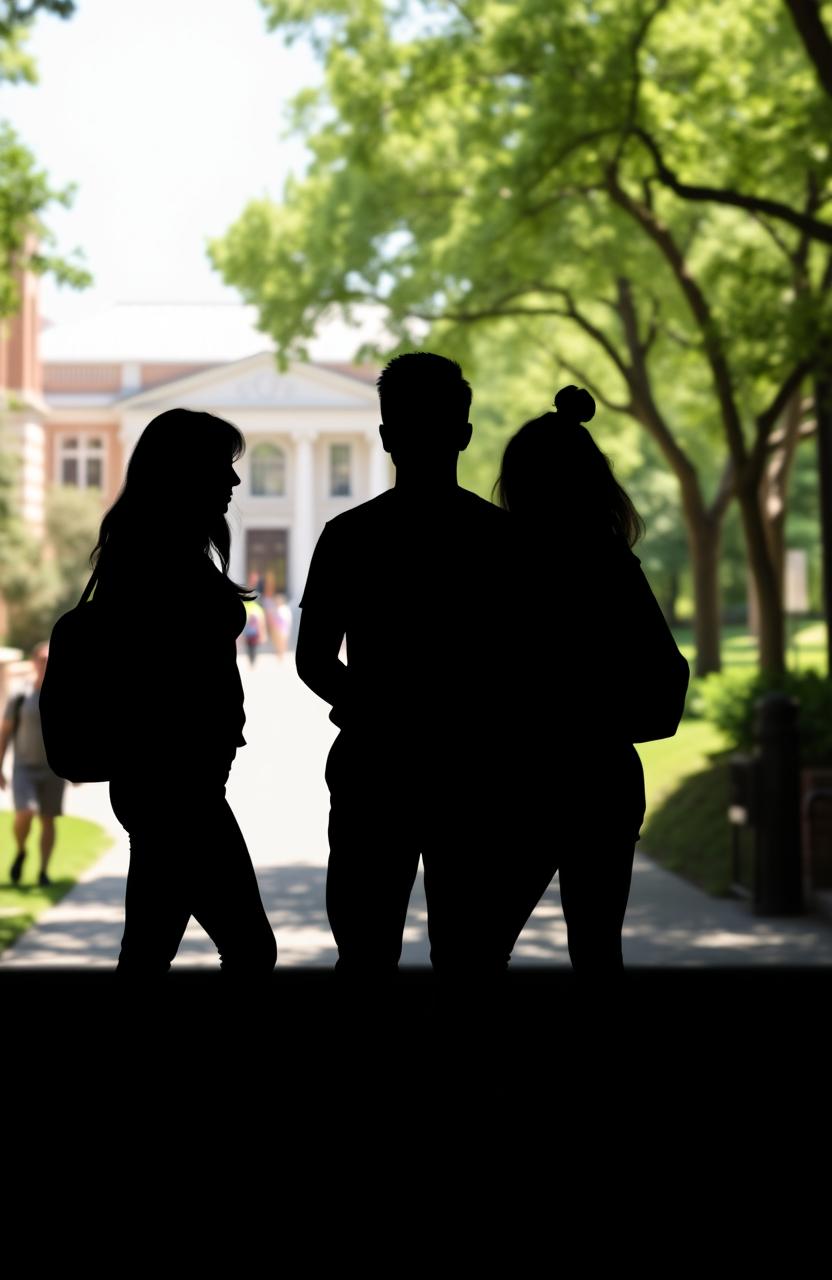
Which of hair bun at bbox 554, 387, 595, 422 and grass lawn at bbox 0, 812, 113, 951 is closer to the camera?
hair bun at bbox 554, 387, 595, 422

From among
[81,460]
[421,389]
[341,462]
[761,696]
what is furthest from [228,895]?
[341,462]

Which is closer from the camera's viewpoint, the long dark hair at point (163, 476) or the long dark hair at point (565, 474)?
the long dark hair at point (163, 476)

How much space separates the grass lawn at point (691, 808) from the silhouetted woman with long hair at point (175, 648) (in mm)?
12619

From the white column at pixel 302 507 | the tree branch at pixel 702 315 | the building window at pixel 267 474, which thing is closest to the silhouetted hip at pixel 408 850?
the tree branch at pixel 702 315

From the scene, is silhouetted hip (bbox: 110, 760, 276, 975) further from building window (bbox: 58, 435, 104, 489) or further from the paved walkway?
building window (bbox: 58, 435, 104, 489)

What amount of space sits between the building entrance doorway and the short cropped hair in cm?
7147

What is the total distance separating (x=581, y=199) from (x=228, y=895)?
22.2 m

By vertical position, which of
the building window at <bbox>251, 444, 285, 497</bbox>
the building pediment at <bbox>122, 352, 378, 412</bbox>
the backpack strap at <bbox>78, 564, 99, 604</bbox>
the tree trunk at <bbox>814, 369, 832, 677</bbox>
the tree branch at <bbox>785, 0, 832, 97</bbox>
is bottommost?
the backpack strap at <bbox>78, 564, 99, 604</bbox>

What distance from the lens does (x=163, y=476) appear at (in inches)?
136

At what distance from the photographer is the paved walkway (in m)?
12.4

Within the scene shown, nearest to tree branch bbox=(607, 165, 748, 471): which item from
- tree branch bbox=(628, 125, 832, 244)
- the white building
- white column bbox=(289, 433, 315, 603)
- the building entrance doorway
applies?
tree branch bbox=(628, 125, 832, 244)

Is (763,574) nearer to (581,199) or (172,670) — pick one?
(581,199)

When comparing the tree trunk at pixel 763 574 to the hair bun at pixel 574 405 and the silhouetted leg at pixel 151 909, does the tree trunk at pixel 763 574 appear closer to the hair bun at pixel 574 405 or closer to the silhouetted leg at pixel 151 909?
the hair bun at pixel 574 405

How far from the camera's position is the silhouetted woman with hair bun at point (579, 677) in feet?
11.5
